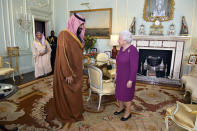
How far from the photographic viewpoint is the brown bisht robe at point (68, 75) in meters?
2.03

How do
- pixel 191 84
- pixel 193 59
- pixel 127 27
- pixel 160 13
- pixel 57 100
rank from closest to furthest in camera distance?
1. pixel 57 100
2. pixel 191 84
3. pixel 193 59
4. pixel 160 13
5. pixel 127 27

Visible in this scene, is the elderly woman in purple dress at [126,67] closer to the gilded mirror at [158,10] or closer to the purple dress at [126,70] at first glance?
the purple dress at [126,70]

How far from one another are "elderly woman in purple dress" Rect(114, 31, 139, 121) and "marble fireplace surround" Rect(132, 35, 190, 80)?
298 cm

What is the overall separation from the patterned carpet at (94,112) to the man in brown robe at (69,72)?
0.65ft

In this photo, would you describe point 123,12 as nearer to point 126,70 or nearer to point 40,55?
point 40,55

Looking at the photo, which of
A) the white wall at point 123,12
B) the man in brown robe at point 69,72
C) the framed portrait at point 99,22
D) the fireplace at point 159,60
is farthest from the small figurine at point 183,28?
the man in brown robe at point 69,72

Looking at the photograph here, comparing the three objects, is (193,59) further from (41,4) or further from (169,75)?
(41,4)

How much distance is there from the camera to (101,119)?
2.33 meters

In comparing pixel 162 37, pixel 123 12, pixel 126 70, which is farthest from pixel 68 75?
pixel 123 12

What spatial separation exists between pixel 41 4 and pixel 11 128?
5187mm

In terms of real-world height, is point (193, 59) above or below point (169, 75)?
above

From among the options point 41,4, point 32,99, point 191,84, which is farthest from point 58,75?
point 41,4

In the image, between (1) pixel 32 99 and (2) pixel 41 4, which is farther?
(2) pixel 41 4

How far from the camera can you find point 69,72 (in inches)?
81.0
